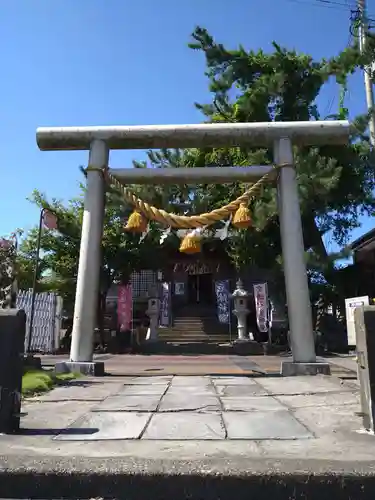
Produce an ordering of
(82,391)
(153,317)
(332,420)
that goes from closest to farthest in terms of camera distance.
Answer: (332,420) → (82,391) → (153,317)

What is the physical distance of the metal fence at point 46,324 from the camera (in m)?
15.5

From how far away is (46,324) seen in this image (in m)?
16.2

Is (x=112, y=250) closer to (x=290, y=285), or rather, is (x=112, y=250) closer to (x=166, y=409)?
(x=290, y=285)

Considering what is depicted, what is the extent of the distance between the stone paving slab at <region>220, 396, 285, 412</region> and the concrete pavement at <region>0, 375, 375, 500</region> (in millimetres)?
11

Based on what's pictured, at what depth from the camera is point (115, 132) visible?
27.2ft

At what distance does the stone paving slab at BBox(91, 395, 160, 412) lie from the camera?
4742 mm

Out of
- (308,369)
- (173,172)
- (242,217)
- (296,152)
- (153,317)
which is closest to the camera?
(308,369)

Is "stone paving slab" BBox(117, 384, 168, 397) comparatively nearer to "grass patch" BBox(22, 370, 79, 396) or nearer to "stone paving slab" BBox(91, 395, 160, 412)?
"stone paving slab" BBox(91, 395, 160, 412)

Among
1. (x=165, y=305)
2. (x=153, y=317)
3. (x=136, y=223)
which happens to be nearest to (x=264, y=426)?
(x=136, y=223)

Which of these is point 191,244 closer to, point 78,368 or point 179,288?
point 78,368

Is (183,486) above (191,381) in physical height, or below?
below

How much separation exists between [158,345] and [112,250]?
4.17 meters

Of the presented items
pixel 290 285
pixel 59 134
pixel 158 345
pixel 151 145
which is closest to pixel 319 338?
pixel 158 345

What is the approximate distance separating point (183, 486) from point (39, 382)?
4091 millimetres
